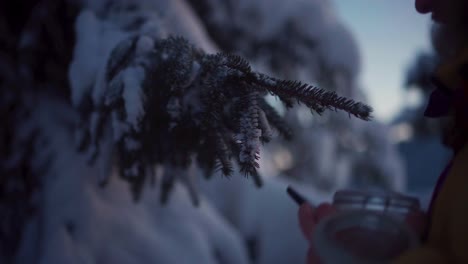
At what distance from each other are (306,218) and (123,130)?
0.63 meters

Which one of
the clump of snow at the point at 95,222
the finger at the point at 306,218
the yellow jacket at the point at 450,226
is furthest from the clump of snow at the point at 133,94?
the yellow jacket at the point at 450,226

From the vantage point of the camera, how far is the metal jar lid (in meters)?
0.89

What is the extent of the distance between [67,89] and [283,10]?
1567 mm

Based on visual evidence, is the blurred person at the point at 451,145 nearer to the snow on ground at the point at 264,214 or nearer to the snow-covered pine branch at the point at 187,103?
the snow-covered pine branch at the point at 187,103

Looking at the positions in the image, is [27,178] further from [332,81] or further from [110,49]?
[332,81]

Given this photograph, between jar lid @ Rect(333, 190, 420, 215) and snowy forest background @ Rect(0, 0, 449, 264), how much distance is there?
0.88 feet

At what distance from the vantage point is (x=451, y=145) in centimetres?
79

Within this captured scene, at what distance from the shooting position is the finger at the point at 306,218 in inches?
35.1

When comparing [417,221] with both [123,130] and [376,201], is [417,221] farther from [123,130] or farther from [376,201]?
[123,130]

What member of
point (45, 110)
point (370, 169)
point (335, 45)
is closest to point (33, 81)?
point (45, 110)

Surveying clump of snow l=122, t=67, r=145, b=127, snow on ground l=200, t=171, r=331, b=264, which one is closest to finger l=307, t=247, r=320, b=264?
clump of snow l=122, t=67, r=145, b=127

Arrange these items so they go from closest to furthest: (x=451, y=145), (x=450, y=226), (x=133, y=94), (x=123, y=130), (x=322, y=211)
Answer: (x=450, y=226) < (x=451, y=145) < (x=322, y=211) < (x=133, y=94) < (x=123, y=130)

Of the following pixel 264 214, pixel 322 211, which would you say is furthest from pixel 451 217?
pixel 264 214

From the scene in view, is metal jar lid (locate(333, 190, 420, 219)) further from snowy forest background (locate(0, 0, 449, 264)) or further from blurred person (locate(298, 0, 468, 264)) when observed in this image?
snowy forest background (locate(0, 0, 449, 264))
